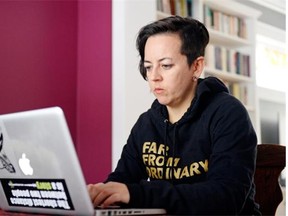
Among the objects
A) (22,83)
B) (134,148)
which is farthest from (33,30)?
(134,148)

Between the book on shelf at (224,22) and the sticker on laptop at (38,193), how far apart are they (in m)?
3.41

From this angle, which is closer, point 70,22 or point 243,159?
point 243,159

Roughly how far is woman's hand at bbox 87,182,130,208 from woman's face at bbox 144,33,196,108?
1.47 ft

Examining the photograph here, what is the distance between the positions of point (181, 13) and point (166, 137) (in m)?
2.69

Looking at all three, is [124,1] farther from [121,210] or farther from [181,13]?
[121,210]

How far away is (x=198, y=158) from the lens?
1376 mm

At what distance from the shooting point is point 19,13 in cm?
302

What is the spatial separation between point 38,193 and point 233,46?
4.02m

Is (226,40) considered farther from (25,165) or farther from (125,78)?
(25,165)

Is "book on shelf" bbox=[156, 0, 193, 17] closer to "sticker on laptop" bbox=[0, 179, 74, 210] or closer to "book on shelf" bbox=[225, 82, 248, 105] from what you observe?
"book on shelf" bbox=[225, 82, 248, 105]

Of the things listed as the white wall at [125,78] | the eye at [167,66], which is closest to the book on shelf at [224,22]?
the white wall at [125,78]

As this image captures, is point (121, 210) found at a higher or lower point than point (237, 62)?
lower

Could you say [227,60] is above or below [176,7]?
below

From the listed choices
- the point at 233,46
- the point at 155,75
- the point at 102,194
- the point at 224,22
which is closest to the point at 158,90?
the point at 155,75
